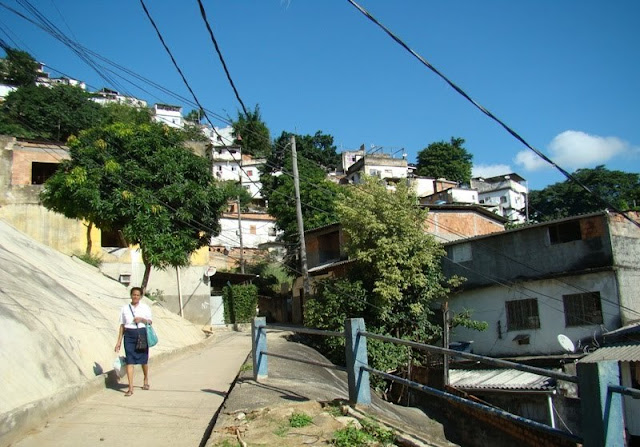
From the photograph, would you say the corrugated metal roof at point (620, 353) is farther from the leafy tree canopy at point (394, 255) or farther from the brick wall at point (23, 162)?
the brick wall at point (23, 162)

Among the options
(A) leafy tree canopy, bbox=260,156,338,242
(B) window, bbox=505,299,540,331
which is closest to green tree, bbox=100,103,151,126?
(A) leafy tree canopy, bbox=260,156,338,242

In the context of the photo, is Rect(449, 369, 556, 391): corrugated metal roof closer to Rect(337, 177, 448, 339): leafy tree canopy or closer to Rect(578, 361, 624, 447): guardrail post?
Rect(337, 177, 448, 339): leafy tree canopy

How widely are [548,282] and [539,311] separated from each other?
46.1 inches

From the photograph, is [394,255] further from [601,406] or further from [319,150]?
[319,150]

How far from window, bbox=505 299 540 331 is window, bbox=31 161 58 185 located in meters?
25.6

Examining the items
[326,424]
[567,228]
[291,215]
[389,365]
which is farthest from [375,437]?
[291,215]

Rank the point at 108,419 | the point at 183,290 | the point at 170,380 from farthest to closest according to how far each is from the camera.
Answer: the point at 183,290
the point at 170,380
the point at 108,419

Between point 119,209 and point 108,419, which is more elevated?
point 119,209

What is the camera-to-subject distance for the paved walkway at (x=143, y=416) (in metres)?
5.56

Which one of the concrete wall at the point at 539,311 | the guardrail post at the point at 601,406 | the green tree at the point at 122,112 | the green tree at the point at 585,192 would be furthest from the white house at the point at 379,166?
the guardrail post at the point at 601,406

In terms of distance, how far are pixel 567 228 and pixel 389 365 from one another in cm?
845

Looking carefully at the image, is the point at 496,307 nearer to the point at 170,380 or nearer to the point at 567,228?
the point at 567,228

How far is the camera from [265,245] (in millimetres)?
55344

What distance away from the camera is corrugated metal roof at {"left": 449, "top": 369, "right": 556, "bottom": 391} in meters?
16.7
